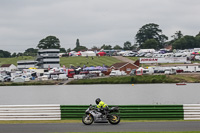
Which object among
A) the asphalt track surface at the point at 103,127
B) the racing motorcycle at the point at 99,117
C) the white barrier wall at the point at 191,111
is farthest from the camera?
the white barrier wall at the point at 191,111

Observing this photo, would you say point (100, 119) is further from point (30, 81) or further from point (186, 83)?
point (30, 81)

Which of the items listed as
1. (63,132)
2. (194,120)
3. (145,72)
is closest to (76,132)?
(63,132)

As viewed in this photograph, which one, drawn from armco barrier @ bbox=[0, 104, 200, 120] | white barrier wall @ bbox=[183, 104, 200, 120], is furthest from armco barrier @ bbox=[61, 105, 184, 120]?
white barrier wall @ bbox=[183, 104, 200, 120]

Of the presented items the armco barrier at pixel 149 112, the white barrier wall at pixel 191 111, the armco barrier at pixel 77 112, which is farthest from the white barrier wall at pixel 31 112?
the white barrier wall at pixel 191 111

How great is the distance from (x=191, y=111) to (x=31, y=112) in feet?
31.3

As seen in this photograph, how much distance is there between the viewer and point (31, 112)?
22.8 metres

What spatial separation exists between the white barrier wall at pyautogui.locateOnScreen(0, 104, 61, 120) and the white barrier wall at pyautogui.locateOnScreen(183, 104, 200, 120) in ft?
24.9

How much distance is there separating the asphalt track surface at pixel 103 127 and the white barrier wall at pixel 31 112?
1153mm

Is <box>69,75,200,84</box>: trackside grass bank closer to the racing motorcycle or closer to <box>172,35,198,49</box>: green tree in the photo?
the racing motorcycle

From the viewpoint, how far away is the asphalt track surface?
1938 cm

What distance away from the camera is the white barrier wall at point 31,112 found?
22.6 m

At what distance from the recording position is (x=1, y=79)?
3679 inches

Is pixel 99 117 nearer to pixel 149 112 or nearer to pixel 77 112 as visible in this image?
pixel 77 112

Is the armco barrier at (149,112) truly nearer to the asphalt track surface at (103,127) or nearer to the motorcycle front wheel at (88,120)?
the asphalt track surface at (103,127)
